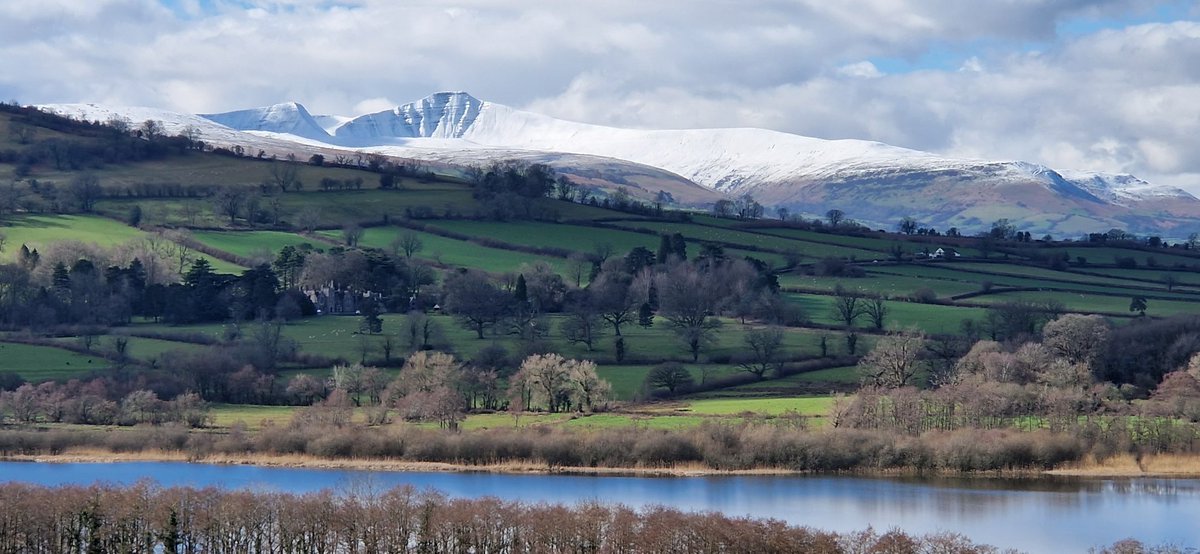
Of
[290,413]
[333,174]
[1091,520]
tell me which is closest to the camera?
[1091,520]

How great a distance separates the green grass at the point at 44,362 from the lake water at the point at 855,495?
18.6 m

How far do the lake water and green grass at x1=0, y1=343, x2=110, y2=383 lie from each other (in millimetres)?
18616

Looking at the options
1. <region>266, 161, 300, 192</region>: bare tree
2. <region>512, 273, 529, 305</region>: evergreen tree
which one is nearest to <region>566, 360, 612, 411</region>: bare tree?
<region>512, 273, 529, 305</region>: evergreen tree

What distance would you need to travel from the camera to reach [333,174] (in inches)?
7308

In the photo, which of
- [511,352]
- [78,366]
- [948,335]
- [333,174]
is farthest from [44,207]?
[948,335]

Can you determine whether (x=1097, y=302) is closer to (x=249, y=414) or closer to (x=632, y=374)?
(x=632, y=374)

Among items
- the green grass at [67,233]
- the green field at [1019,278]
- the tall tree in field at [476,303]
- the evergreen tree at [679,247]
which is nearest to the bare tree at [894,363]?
the tall tree in field at [476,303]

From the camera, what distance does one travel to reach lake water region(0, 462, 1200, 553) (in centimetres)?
6681

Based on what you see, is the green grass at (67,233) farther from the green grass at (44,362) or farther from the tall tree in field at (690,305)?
the tall tree in field at (690,305)

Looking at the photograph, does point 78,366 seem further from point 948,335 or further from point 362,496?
point 948,335

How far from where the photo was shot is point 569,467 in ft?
294

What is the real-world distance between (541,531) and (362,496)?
11.1 meters

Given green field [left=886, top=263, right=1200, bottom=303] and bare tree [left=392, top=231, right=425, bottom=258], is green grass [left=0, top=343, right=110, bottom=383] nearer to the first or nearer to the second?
bare tree [left=392, top=231, right=425, bottom=258]

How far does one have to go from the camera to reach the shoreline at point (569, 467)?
85062 mm
